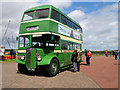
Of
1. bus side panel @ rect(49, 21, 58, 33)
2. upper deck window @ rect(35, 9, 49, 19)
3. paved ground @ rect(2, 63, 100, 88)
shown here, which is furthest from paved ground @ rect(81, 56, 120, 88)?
upper deck window @ rect(35, 9, 49, 19)

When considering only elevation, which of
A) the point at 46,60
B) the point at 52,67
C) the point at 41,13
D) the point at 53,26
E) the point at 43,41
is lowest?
the point at 52,67

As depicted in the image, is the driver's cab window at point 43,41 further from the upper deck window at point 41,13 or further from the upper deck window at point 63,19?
the upper deck window at point 63,19

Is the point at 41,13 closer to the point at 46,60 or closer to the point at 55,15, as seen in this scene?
the point at 55,15

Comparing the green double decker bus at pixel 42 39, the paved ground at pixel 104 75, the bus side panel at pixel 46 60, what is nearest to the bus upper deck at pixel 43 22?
the green double decker bus at pixel 42 39

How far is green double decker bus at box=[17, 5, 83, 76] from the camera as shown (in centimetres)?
720

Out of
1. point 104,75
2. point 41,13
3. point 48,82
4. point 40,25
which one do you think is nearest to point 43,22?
point 40,25

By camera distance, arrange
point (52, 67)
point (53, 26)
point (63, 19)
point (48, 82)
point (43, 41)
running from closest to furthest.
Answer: point (48, 82) → point (52, 67) → point (53, 26) → point (43, 41) → point (63, 19)

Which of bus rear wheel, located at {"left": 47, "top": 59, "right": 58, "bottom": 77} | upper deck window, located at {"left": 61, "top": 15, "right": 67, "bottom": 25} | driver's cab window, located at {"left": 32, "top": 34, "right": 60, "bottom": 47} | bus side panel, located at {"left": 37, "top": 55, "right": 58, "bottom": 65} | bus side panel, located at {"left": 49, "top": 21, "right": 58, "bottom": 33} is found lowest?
bus rear wheel, located at {"left": 47, "top": 59, "right": 58, "bottom": 77}

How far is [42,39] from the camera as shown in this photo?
797 centimetres

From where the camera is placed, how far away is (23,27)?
8.15 m

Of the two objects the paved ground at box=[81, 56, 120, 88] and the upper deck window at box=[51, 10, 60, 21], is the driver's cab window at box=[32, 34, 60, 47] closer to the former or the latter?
the upper deck window at box=[51, 10, 60, 21]

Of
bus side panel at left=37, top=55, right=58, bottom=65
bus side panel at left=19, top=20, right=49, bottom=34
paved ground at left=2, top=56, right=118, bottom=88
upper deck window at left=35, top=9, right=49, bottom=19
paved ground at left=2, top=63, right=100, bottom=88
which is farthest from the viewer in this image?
upper deck window at left=35, top=9, right=49, bottom=19

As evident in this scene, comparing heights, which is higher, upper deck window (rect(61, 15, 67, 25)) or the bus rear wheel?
upper deck window (rect(61, 15, 67, 25))

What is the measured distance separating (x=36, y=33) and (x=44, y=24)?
76 centimetres
